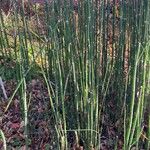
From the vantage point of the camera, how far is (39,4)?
494cm

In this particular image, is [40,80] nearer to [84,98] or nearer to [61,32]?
[61,32]

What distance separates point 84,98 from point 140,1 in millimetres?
628

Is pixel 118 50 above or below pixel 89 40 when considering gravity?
below

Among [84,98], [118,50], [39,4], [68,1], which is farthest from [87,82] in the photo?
[39,4]

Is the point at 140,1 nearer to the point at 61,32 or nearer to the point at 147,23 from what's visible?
the point at 147,23

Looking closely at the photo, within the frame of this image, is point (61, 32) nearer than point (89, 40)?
No

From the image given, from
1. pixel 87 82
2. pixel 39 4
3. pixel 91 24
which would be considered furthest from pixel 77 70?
pixel 39 4

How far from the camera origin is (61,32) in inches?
101

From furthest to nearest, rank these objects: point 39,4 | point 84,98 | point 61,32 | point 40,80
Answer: point 39,4 < point 40,80 < point 61,32 < point 84,98

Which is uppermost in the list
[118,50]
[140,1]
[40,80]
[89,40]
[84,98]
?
[140,1]

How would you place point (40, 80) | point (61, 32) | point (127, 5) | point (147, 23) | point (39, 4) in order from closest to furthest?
point (147, 23) < point (127, 5) < point (61, 32) < point (40, 80) < point (39, 4)

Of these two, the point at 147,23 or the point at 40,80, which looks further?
the point at 40,80

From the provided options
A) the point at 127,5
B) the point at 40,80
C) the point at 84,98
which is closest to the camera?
the point at 84,98

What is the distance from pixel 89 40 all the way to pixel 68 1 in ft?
1.63
